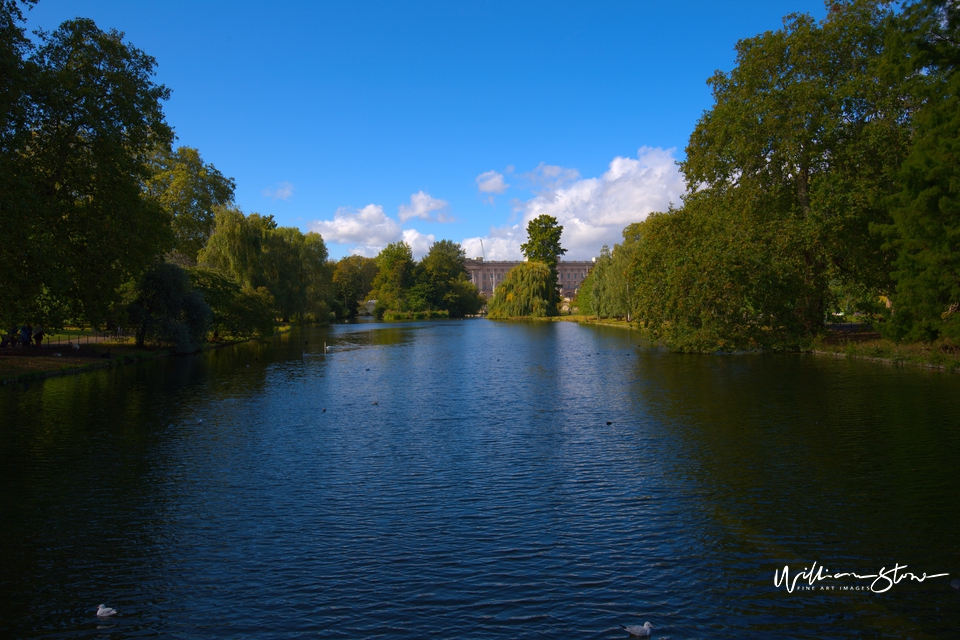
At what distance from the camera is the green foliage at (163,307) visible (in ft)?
127

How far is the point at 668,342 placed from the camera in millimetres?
39625

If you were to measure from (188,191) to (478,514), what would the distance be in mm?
51912

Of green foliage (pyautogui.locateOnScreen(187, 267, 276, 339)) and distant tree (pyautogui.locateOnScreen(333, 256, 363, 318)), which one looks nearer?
green foliage (pyautogui.locateOnScreen(187, 267, 276, 339))

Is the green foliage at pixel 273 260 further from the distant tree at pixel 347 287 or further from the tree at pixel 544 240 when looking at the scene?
the tree at pixel 544 240

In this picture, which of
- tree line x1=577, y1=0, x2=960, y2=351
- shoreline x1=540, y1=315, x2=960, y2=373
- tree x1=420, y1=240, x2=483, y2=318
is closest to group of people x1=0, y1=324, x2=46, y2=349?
tree line x1=577, y1=0, x2=960, y2=351

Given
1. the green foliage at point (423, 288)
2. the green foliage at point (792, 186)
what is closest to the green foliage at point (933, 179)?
the green foliage at point (792, 186)

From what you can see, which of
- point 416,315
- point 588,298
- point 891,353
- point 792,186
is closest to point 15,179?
point 891,353

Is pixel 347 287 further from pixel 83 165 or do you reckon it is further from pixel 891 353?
pixel 891 353

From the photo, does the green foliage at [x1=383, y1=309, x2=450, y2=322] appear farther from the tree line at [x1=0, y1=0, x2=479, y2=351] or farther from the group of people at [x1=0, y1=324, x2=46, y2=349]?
the group of people at [x1=0, y1=324, x2=46, y2=349]

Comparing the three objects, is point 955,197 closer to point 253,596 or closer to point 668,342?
point 668,342

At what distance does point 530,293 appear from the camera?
103750mm

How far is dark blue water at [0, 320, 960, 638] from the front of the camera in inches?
295

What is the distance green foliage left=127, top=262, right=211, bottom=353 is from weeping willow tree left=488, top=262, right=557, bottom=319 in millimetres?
67693
